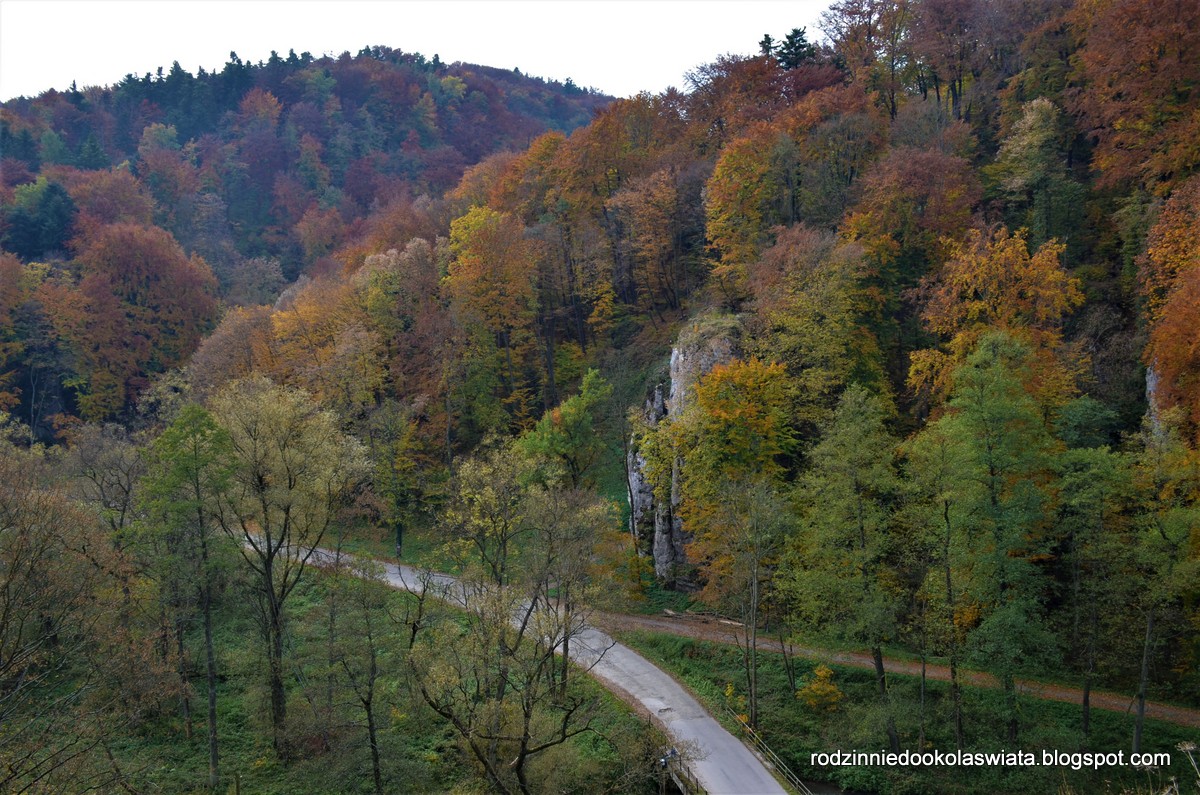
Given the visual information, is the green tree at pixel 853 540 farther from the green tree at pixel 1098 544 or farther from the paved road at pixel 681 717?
the green tree at pixel 1098 544

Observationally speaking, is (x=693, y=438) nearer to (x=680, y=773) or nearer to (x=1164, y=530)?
(x=680, y=773)

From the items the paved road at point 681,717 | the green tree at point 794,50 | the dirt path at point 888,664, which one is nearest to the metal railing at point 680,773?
the paved road at point 681,717

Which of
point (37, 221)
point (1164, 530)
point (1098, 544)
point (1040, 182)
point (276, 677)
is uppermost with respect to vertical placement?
point (37, 221)

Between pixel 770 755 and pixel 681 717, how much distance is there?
A: 3.06 metres

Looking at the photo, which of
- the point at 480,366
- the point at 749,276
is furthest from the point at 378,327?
the point at 749,276

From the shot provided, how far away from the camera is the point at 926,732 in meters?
21.8

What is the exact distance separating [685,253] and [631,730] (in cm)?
2922

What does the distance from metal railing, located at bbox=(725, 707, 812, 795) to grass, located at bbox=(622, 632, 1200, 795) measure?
651mm

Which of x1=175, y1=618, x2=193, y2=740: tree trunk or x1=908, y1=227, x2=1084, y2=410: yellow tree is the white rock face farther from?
x1=175, y1=618, x2=193, y2=740: tree trunk

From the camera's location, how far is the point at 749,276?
1336 inches

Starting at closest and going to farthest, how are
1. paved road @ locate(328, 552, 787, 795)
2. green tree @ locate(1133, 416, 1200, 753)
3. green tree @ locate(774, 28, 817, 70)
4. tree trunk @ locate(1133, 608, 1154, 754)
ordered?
green tree @ locate(1133, 416, 1200, 753), tree trunk @ locate(1133, 608, 1154, 754), paved road @ locate(328, 552, 787, 795), green tree @ locate(774, 28, 817, 70)

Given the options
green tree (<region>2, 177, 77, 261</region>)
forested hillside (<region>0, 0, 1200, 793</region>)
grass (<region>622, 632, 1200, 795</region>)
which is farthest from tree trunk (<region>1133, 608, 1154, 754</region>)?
green tree (<region>2, 177, 77, 261</region>)

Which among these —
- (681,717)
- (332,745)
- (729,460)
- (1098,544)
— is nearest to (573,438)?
(729,460)

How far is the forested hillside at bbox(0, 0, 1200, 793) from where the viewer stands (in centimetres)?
2003
